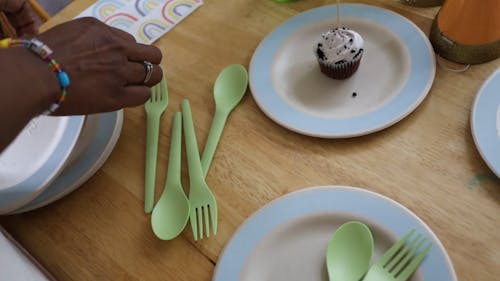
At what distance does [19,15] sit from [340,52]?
0.59 m

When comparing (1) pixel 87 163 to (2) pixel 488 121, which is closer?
(2) pixel 488 121

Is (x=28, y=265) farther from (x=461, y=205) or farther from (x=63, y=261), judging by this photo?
(x=461, y=205)

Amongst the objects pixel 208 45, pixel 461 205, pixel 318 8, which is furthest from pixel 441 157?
pixel 208 45

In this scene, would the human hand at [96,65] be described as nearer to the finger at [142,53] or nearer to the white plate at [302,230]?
the finger at [142,53]

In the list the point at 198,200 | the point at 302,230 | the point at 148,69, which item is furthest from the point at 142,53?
the point at 302,230

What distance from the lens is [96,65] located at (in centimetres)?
65

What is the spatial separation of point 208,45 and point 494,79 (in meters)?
0.50

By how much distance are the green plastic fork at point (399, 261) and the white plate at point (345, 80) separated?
0.18 metres

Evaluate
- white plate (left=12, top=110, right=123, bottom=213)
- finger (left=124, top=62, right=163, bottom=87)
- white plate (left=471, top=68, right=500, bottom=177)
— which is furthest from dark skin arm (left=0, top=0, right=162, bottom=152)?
white plate (left=471, top=68, right=500, bottom=177)

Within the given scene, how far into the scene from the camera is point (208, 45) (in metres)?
0.89

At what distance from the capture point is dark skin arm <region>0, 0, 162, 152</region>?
57 cm

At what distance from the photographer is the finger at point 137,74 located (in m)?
0.69

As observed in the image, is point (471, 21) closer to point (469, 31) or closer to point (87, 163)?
point (469, 31)

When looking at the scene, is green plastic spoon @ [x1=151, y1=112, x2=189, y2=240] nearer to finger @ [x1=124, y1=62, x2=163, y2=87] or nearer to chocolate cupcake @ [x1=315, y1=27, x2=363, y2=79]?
finger @ [x1=124, y1=62, x2=163, y2=87]
